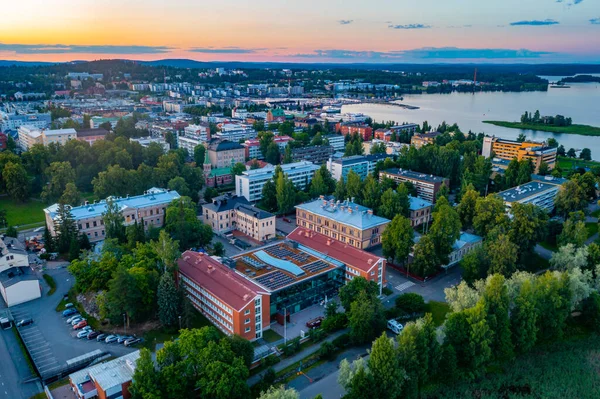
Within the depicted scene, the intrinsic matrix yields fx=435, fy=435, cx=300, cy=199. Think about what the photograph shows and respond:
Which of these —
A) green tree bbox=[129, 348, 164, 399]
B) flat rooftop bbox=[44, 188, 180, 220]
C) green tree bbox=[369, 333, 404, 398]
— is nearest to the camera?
green tree bbox=[129, 348, 164, 399]

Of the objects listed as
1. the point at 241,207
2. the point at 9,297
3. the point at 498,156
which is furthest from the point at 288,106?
the point at 9,297

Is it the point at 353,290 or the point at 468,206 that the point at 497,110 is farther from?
the point at 353,290

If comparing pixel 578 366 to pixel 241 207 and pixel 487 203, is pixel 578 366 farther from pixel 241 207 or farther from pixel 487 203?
pixel 241 207

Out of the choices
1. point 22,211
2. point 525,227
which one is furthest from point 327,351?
point 22,211

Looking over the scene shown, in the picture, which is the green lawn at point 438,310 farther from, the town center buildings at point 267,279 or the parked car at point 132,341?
the parked car at point 132,341

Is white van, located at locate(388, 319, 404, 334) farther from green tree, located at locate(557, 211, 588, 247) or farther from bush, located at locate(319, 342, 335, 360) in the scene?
green tree, located at locate(557, 211, 588, 247)

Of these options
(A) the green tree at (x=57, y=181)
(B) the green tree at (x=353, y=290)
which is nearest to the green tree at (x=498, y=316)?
(B) the green tree at (x=353, y=290)

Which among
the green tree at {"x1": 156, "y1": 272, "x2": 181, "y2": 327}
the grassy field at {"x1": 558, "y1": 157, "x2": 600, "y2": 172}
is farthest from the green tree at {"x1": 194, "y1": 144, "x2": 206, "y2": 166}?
the grassy field at {"x1": 558, "y1": 157, "x2": 600, "y2": 172}
